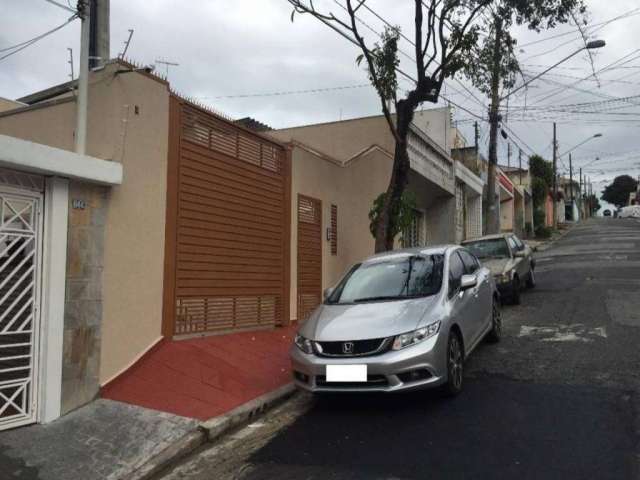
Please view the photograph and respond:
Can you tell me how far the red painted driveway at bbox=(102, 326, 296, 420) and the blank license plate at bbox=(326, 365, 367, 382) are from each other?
Answer: 118 centimetres

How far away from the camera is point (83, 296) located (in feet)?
19.0

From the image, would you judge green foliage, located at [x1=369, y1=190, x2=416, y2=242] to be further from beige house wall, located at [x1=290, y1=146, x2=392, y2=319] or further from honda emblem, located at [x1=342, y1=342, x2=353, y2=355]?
honda emblem, located at [x1=342, y1=342, x2=353, y2=355]

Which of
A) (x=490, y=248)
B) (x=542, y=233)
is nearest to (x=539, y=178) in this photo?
(x=542, y=233)

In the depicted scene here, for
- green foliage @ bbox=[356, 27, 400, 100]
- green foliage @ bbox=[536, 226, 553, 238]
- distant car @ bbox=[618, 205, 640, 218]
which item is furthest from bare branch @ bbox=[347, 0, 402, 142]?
distant car @ bbox=[618, 205, 640, 218]

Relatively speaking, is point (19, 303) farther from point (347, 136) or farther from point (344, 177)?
point (347, 136)

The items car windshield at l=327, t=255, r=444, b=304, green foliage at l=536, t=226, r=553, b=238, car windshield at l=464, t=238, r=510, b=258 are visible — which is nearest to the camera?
car windshield at l=327, t=255, r=444, b=304

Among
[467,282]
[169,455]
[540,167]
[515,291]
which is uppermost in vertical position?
[540,167]

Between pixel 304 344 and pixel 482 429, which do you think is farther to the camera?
pixel 304 344

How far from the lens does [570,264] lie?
1897cm

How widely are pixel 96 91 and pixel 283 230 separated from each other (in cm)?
385

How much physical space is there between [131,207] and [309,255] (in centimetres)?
456

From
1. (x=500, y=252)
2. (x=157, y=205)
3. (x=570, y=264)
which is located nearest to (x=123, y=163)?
(x=157, y=205)

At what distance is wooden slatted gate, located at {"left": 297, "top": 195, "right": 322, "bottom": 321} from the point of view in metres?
10.2

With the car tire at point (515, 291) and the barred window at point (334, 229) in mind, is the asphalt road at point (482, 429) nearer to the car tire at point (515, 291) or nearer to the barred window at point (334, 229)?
the car tire at point (515, 291)
